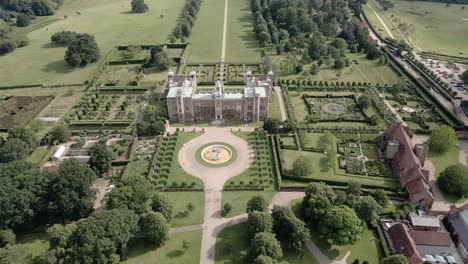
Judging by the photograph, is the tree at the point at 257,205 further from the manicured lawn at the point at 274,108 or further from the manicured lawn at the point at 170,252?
the manicured lawn at the point at 274,108

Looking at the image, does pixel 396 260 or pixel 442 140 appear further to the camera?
pixel 442 140

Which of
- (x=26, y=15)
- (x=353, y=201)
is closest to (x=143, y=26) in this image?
(x=26, y=15)

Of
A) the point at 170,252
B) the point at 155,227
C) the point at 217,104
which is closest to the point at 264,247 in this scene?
the point at 170,252

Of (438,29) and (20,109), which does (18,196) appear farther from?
(438,29)

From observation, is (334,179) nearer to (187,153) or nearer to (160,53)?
(187,153)

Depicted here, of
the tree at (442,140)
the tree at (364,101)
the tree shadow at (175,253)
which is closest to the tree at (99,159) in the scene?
the tree shadow at (175,253)

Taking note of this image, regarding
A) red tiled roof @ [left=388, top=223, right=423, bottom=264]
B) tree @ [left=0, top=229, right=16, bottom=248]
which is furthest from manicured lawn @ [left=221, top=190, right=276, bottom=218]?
tree @ [left=0, top=229, right=16, bottom=248]
